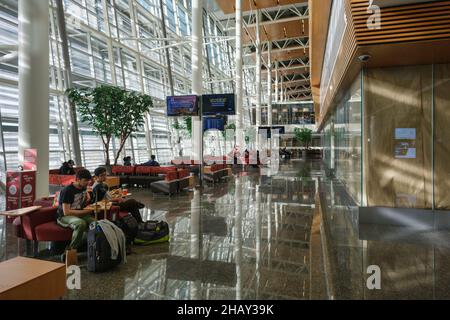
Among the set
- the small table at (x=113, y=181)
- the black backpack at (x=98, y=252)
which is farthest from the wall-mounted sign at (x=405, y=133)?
the small table at (x=113, y=181)

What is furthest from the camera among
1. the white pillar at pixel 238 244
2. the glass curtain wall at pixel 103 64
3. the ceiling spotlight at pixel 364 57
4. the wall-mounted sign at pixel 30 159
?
the glass curtain wall at pixel 103 64

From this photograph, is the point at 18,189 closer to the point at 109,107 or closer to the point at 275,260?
the point at 109,107

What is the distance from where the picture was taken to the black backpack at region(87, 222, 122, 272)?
4.14 meters

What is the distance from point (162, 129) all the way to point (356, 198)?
53.5 ft

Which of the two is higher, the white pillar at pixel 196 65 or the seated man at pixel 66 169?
the white pillar at pixel 196 65

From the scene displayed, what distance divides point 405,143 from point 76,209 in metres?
6.50

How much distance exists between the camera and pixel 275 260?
4.57 m

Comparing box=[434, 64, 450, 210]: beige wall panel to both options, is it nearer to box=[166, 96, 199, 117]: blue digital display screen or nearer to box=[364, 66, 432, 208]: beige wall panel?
box=[364, 66, 432, 208]: beige wall panel

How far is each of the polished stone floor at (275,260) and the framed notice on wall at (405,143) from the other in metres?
1.56

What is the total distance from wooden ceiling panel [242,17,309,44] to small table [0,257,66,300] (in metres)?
33.7

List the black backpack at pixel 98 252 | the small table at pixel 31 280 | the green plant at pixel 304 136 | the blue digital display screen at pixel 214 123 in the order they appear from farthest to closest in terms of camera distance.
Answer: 1. the green plant at pixel 304 136
2. the blue digital display screen at pixel 214 123
3. the black backpack at pixel 98 252
4. the small table at pixel 31 280

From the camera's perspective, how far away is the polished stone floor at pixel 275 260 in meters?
3.55

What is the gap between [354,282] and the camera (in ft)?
12.3

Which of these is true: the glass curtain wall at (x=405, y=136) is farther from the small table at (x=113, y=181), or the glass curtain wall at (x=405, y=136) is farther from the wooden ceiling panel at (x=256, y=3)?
the wooden ceiling panel at (x=256, y=3)
